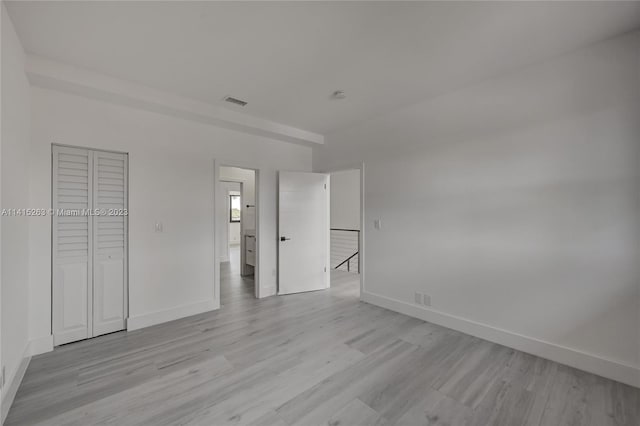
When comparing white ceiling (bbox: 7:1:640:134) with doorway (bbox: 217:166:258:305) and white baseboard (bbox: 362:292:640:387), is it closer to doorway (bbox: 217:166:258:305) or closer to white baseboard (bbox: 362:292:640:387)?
doorway (bbox: 217:166:258:305)

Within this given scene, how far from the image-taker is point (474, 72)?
2.67 m

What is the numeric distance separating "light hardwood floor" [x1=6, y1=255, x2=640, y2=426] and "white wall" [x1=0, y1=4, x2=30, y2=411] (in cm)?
35

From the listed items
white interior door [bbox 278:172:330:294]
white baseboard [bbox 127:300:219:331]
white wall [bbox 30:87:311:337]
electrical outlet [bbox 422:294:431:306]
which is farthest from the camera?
white interior door [bbox 278:172:330:294]

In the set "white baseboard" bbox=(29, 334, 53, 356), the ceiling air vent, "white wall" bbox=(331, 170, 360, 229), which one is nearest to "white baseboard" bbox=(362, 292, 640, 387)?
the ceiling air vent

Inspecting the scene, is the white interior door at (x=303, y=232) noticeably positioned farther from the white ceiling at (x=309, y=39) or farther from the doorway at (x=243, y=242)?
the white ceiling at (x=309, y=39)

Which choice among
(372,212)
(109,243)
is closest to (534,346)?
(372,212)

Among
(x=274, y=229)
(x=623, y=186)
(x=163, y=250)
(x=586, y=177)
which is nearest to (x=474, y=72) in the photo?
(x=586, y=177)

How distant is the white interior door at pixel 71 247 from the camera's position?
8.88 feet

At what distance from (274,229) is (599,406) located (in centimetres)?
390

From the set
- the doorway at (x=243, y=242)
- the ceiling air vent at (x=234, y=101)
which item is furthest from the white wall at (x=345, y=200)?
the ceiling air vent at (x=234, y=101)

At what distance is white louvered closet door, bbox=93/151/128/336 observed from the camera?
2.94 m

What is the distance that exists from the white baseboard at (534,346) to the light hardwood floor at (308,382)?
0.08 m

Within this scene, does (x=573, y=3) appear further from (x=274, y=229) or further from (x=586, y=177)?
(x=274, y=229)

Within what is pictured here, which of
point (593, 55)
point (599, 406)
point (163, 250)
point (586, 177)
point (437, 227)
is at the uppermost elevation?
point (593, 55)
